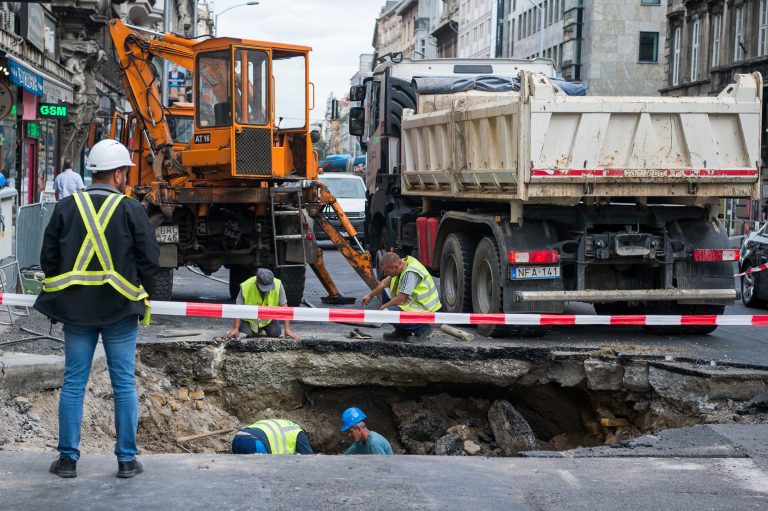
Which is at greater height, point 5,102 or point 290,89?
point 290,89

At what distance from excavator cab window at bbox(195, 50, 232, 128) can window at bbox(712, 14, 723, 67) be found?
105 ft

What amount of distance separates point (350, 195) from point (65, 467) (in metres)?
21.9

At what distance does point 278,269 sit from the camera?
13.6m

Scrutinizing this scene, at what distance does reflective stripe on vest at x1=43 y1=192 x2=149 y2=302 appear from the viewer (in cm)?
549

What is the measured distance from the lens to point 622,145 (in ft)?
34.8

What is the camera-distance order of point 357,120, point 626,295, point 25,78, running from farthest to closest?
point 25,78
point 357,120
point 626,295

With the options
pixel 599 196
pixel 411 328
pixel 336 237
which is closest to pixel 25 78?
pixel 336 237

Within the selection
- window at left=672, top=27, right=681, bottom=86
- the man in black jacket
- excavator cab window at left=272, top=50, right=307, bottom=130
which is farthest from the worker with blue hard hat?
window at left=672, top=27, right=681, bottom=86

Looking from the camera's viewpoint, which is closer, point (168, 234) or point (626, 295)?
point (626, 295)

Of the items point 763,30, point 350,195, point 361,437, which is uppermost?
point 763,30

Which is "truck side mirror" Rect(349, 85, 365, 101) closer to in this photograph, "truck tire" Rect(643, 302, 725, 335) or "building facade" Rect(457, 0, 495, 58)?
"truck tire" Rect(643, 302, 725, 335)

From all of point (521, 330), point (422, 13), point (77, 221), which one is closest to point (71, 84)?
point (521, 330)

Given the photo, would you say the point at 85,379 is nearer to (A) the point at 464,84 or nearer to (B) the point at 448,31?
(A) the point at 464,84

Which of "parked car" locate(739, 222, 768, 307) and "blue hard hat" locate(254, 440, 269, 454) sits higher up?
"parked car" locate(739, 222, 768, 307)
